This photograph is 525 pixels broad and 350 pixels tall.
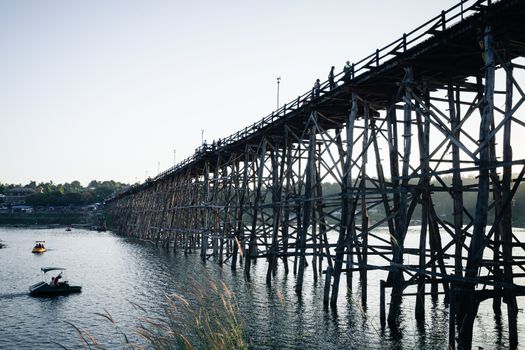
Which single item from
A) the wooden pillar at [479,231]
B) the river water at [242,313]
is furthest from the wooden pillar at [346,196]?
the wooden pillar at [479,231]

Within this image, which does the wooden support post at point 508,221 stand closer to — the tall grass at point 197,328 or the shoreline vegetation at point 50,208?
the tall grass at point 197,328

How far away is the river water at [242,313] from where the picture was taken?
1372 cm

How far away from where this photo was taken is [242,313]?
1717cm

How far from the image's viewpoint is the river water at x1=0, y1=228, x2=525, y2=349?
13.7 metres

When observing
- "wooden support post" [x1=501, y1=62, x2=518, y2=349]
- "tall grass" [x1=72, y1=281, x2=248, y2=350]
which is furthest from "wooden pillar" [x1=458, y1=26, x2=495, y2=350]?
"tall grass" [x1=72, y1=281, x2=248, y2=350]

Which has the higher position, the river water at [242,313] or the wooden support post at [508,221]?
the wooden support post at [508,221]

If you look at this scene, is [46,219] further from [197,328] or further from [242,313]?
[197,328]

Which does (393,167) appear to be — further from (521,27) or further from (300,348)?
(300,348)

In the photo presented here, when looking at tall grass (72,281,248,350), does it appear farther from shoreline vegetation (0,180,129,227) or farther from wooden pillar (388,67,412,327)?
shoreline vegetation (0,180,129,227)

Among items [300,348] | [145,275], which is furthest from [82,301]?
[300,348]

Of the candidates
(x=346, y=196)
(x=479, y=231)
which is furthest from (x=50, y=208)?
(x=479, y=231)

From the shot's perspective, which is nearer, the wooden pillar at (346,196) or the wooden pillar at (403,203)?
the wooden pillar at (403,203)

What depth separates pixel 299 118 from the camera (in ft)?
72.0

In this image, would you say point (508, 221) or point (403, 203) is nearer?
point (508, 221)
